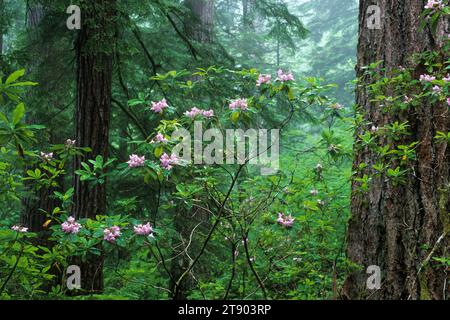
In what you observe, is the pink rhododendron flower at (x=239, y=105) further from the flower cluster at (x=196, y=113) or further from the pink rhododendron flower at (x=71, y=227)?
the pink rhododendron flower at (x=71, y=227)

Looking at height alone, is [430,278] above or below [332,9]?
below

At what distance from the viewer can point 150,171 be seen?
253cm

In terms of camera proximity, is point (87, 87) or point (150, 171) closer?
point (150, 171)

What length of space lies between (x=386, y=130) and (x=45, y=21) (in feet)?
13.0

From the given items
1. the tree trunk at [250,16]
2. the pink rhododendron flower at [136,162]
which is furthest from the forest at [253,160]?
the tree trunk at [250,16]

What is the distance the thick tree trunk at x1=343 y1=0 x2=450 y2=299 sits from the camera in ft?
9.66

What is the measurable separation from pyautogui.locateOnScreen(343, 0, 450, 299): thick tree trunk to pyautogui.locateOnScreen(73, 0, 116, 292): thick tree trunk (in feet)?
8.02

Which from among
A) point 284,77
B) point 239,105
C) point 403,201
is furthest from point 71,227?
point 403,201

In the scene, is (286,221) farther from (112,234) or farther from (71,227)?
(71,227)

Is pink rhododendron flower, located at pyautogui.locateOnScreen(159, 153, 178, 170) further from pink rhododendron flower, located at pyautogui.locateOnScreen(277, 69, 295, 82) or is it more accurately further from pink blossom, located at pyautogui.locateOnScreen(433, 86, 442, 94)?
pink blossom, located at pyautogui.locateOnScreen(433, 86, 442, 94)

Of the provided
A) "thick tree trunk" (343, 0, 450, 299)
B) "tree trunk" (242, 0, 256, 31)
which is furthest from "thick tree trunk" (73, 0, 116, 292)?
"tree trunk" (242, 0, 256, 31)
